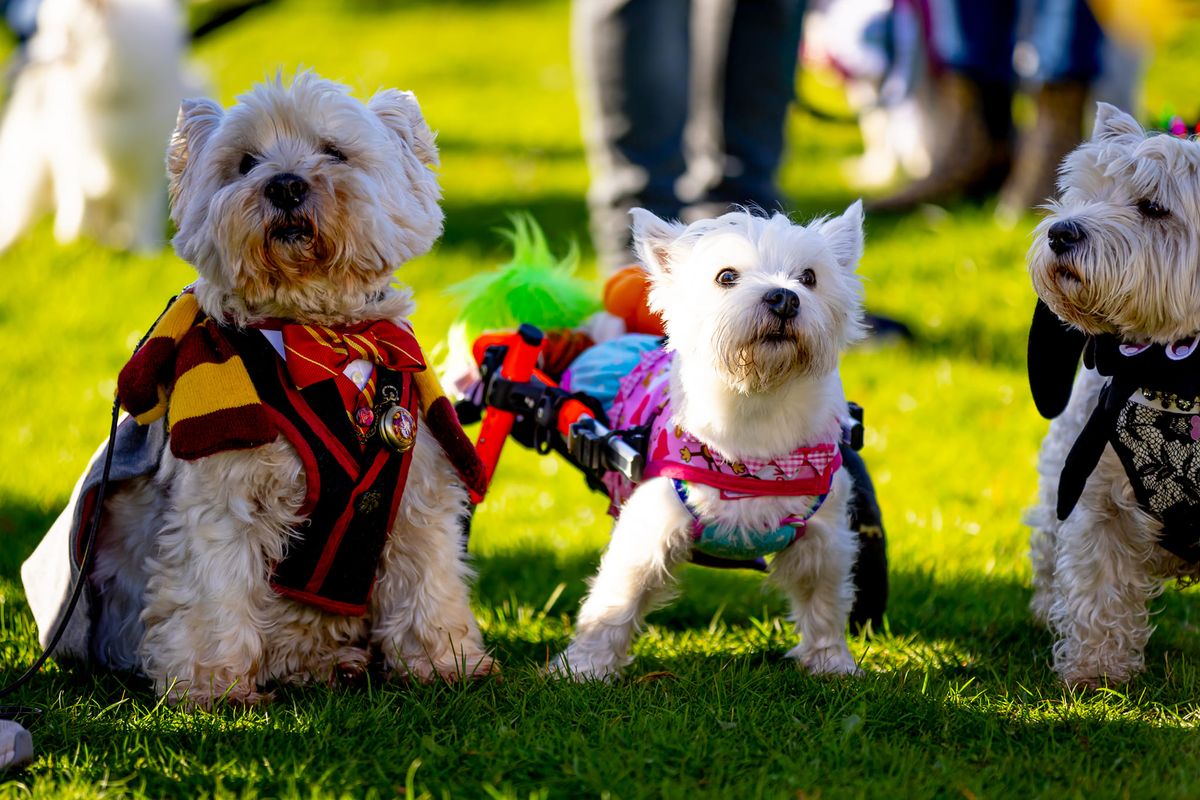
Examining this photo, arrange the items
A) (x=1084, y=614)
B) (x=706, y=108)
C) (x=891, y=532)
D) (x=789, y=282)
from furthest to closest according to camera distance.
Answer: (x=706, y=108)
(x=891, y=532)
(x=1084, y=614)
(x=789, y=282)

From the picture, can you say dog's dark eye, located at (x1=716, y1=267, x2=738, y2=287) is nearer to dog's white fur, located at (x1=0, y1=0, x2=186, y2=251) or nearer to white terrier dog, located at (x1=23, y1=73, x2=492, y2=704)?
white terrier dog, located at (x1=23, y1=73, x2=492, y2=704)

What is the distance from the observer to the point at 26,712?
11.3ft

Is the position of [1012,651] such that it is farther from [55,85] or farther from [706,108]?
[55,85]

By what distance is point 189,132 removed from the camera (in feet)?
11.9

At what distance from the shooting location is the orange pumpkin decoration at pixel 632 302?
14.8ft

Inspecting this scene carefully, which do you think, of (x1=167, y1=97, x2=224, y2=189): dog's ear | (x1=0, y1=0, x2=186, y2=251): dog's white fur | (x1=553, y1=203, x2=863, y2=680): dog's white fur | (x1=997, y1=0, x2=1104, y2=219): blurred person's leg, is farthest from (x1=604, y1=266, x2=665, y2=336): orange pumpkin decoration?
(x1=0, y1=0, x2=186, y2=251): dog's white fur

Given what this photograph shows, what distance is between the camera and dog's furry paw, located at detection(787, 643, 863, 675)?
386 centimetres

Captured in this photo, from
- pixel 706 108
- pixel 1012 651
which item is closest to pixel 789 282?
pixel 1012 651

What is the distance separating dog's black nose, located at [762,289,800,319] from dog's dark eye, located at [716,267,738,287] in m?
0.17

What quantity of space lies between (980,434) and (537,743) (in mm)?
3509

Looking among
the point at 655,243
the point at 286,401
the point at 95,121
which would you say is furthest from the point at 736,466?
the point at 95,121

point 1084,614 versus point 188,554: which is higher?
point 188,554

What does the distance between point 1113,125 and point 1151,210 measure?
31 centimetres

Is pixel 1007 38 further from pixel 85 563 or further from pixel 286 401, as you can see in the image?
pixel 85 563
